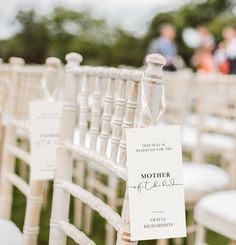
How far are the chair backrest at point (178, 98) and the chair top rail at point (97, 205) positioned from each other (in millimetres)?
1938

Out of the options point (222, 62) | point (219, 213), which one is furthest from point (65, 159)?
point (222, 62)

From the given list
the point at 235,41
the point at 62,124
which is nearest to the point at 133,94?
the point at 62,124

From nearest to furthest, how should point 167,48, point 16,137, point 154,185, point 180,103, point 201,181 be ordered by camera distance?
point 154,185 → point 16,137 → point 201,181 → point 180,103 → point 167,48

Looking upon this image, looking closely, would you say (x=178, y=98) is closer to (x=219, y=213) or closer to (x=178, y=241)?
(x=178, y=241)

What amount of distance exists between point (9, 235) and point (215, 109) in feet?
6.86

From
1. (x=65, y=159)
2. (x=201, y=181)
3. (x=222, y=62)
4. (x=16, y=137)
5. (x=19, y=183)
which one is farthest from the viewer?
(x=222, y=62)

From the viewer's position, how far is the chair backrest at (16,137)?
59.5 inches

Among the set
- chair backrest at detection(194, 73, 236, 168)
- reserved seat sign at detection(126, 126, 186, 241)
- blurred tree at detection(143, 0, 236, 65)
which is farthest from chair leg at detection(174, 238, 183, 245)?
blurred tree at detection(143, 0, 236, 65)

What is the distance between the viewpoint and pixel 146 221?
0.89 m

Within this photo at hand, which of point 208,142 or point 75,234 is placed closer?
point 75,234

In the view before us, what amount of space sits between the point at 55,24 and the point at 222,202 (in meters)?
22.1

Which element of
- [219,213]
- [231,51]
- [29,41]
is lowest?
[219,213]

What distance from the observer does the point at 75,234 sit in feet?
3.82

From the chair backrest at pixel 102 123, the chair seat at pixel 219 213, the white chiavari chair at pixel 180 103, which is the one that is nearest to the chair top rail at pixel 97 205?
the chair backrest at pixel 102 123
